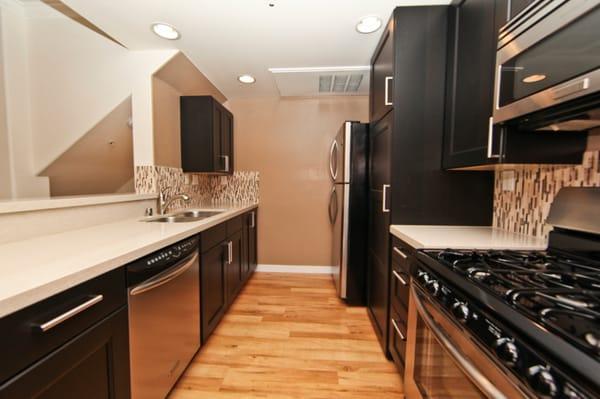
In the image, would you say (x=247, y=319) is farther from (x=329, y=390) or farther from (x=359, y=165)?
(x=359, y=165)

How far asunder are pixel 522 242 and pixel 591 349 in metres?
0.99

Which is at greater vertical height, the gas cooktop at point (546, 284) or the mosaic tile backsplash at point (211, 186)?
the mosaic tile backsplash at point (211, 186)

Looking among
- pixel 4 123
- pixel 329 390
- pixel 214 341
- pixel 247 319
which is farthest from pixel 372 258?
pixel 4 123

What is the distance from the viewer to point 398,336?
1.50m

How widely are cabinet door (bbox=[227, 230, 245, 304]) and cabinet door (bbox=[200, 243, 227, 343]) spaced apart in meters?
0.11

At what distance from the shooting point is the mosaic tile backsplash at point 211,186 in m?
2.48

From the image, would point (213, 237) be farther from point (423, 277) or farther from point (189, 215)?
point (423, 277)

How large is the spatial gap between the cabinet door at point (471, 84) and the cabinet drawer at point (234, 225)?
1797 millimetres

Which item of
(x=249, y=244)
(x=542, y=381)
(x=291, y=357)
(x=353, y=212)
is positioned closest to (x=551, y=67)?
(x=542, y=381)

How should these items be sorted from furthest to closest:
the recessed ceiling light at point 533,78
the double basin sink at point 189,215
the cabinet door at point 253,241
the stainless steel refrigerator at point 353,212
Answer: the cabinet door at point 253,241 → the stainless steel refrigerator at point 353,212 → the double basin sink at point 189,215 → the recessed ceiling light at point 533,78

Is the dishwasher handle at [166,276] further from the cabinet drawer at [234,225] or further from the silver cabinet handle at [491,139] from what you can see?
the silver cabinet handle at [491,139]

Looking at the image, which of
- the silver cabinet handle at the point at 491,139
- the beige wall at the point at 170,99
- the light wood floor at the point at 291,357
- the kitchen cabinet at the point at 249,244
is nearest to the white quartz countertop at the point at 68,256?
the light wood floor at the point at 291,357

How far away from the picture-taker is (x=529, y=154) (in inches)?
44.8

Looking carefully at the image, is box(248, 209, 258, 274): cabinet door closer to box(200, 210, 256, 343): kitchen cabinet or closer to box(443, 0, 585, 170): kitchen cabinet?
box(200, 210, 256, 343): kitchen cabinet
